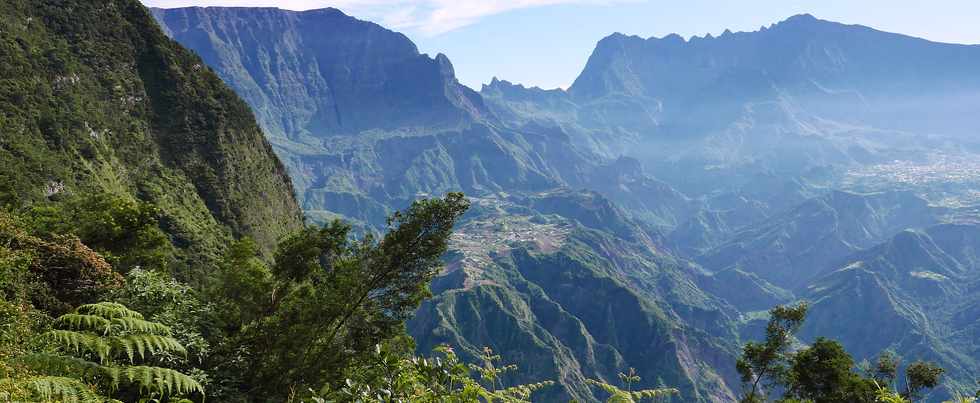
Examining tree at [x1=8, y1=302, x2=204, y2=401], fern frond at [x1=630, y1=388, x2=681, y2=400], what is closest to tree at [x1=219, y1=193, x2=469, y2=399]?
tree at [x1=8, y1=302, x2=204, y2=401]

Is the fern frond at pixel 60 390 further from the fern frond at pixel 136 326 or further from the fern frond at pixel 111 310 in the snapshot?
the fern frond at pixel 111 310

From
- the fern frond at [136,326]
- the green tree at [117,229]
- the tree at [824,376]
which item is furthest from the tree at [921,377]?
the green tree at [117,229]

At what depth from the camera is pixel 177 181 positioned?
90.6 m

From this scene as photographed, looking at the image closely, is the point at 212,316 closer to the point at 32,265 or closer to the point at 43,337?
the point at 32,265

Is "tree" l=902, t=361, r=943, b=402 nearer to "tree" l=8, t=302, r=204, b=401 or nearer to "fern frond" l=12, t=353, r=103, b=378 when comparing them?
"tree" l=8, t=302, r=204, b=401

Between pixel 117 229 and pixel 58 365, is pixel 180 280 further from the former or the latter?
pixel 58 365

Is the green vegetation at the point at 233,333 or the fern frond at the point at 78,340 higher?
the fern frond at the point at 78,340

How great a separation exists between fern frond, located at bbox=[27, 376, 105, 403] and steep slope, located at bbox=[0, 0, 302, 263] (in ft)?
194

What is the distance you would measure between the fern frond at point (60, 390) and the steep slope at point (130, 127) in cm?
5921

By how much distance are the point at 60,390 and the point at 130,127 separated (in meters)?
101

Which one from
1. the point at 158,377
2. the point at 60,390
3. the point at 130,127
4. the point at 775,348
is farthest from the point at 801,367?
the point at 130,127

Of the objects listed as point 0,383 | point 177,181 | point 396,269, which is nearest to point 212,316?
point 396,269

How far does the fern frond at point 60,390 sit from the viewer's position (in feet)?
25.6

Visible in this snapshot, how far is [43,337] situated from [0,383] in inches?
124
